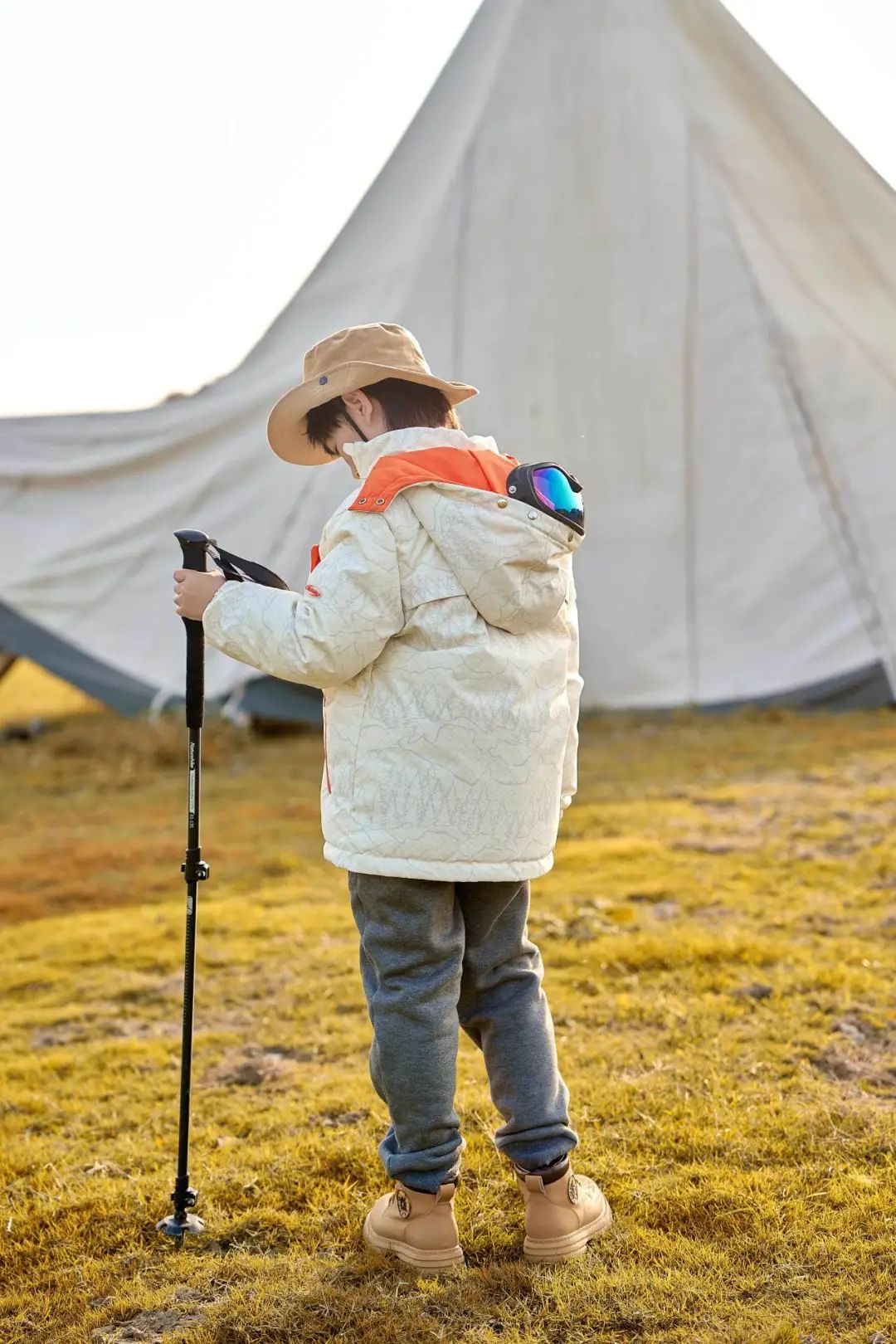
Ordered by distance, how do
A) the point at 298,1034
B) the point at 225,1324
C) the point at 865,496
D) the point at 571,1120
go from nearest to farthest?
the point at 225,1324 < the point at 571,1120 < the point at 298,1034 < the point at 865,496

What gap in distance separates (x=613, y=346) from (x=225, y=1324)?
20.9 ft

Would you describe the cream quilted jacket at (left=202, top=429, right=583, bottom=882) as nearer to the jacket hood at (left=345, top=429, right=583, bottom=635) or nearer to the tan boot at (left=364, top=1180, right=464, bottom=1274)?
the jacket hood at (left=345, top=429, right=583, bottom=635)

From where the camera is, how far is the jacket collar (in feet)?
5.88

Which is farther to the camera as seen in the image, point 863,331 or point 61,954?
point 863,331

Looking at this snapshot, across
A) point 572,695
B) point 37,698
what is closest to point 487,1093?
point 572,695

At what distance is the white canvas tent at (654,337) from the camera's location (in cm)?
712

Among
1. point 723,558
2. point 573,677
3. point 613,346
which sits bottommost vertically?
point 573,677

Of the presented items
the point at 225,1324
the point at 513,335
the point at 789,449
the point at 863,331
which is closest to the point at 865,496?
the point at 789,449

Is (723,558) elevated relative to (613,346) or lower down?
lower down

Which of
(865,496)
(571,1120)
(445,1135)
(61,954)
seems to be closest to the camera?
(445,1135)

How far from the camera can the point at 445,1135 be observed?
182 cm

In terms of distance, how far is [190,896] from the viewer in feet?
6.52

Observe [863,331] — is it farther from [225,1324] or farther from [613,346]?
[225,1324]

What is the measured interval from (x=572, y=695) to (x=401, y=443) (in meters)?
0.47
